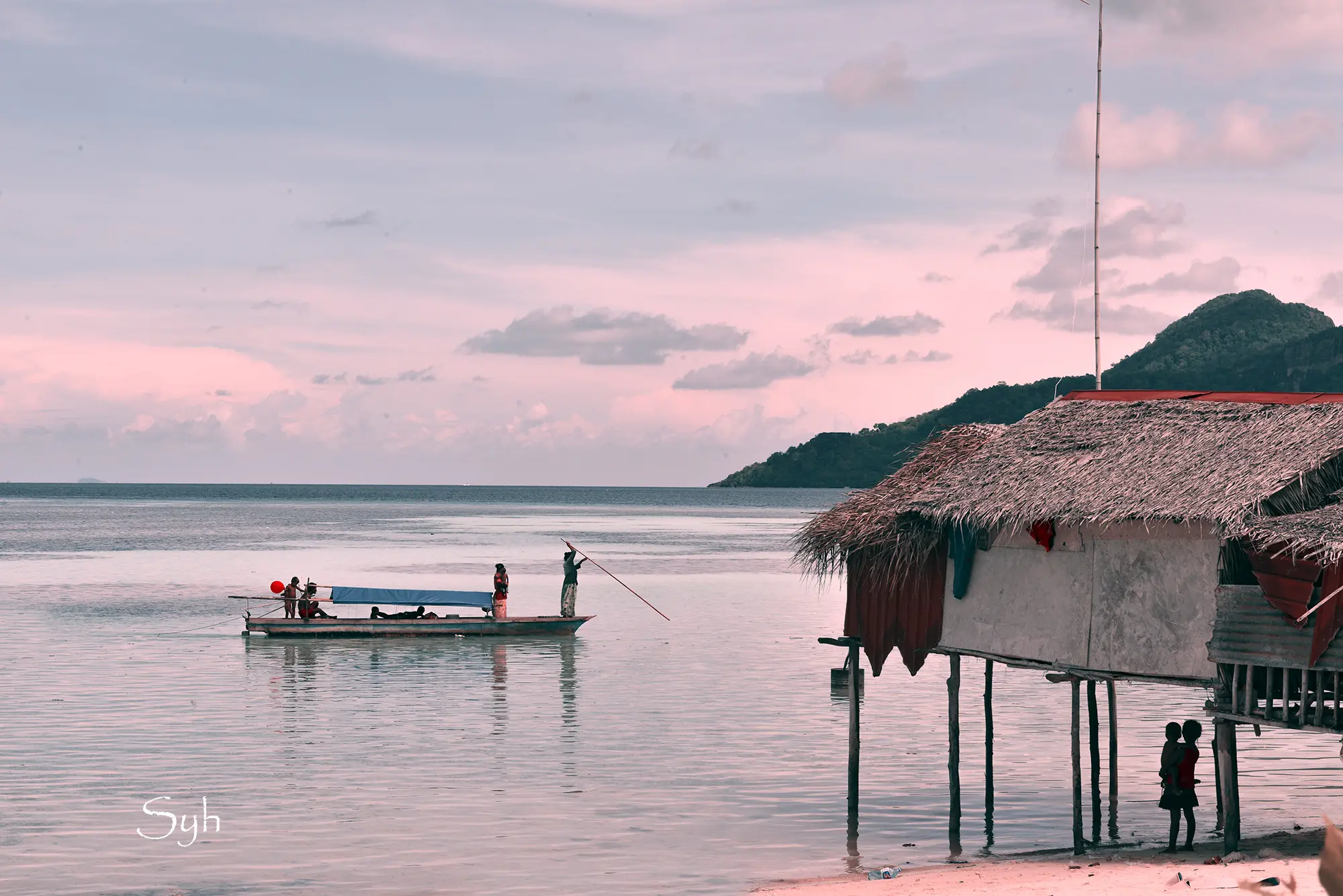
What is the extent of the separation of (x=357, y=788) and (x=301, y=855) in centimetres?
407

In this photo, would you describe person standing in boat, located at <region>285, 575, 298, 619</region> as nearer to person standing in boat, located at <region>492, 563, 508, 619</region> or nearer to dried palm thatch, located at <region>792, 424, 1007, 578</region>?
person standing in boat, located at <region>492, 563, 508, 619</region>

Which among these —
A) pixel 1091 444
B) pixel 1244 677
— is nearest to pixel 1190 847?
pixel 1244 677

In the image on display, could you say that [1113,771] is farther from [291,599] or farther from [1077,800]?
[291,599]

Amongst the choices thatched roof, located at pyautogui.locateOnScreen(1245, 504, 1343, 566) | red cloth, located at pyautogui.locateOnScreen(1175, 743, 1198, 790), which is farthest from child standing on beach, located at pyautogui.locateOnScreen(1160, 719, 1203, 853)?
thatched roof, located at pyautogui.locateOnScreen(1245, 504, 1343, 566)

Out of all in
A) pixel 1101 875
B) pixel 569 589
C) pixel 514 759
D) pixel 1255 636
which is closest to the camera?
pixel 1255 636

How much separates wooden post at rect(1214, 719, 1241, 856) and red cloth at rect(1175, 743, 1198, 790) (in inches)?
31.7

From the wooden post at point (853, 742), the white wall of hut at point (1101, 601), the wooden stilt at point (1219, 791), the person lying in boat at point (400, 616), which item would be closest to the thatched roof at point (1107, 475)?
the white wall of hut at point (1101, 601)

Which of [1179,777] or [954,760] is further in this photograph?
[954,760]

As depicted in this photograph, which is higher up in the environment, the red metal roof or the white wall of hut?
the red metal roof

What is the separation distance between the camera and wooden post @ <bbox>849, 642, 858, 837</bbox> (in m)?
20.3

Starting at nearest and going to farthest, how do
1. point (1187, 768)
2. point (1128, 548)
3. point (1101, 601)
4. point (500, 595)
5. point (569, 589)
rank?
point (1128, 548) → point (1101, 601) → point (1187, 768) → point (500, 595) → point (569, 589)

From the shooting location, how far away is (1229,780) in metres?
16.2

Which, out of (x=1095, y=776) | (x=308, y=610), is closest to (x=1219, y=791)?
(x=1095, y=776)

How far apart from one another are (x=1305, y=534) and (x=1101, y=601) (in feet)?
10.2
